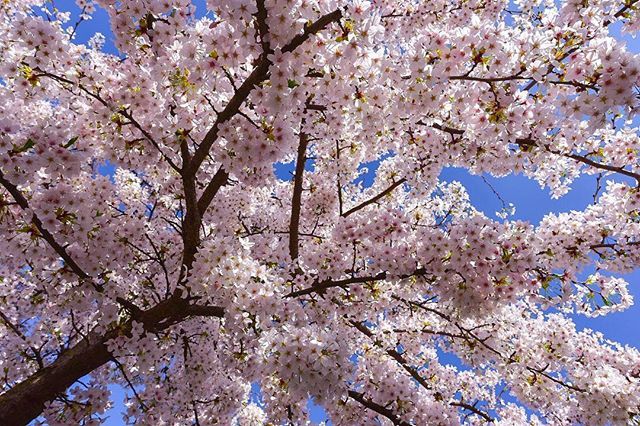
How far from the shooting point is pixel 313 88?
5.38 meters

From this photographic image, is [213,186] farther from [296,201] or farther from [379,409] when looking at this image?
[379,409]

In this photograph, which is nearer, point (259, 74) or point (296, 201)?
point (259, 74)

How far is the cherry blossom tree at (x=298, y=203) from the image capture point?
4.64m

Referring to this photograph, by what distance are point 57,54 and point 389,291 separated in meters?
6.46

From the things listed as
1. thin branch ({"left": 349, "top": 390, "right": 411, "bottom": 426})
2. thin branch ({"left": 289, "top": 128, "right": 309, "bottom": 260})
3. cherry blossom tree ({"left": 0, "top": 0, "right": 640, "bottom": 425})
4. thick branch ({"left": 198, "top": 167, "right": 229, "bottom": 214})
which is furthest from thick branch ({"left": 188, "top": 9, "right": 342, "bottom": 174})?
thin branch ({"left": 349, "top": 390, "right": 411, "bottom": 426})

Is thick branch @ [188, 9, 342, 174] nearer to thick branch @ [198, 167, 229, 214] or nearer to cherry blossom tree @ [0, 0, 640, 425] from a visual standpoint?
cherry blossom tree @ [0, 0, 640, 425]

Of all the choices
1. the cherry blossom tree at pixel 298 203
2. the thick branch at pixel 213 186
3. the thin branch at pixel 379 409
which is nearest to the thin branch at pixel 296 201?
the cherry blossom tree at pixel 298 203

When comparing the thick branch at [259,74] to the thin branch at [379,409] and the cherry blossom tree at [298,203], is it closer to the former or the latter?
the cherry blossom tree at [298,203]

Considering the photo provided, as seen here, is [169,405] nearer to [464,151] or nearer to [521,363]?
[521,363]

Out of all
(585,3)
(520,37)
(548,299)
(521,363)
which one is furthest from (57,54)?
(521,363)

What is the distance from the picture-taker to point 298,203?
332 inches

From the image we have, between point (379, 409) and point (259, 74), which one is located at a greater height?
point (259, 74)

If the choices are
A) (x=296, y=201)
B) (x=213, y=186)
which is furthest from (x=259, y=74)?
(x=296, y=201)

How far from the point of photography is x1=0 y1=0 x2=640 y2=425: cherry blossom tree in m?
4.64
